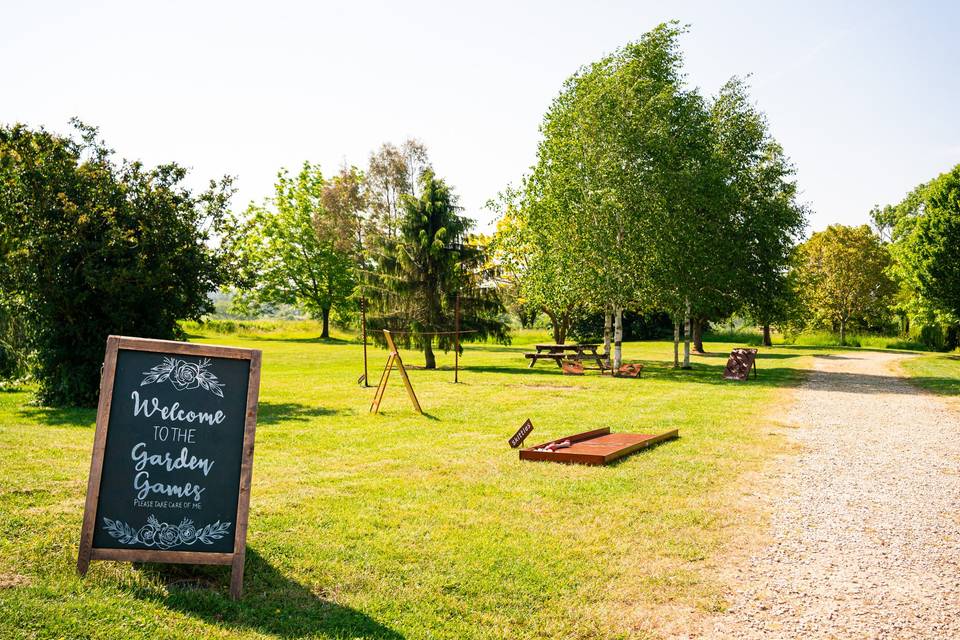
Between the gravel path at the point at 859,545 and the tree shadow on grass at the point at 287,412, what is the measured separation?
25.8ft

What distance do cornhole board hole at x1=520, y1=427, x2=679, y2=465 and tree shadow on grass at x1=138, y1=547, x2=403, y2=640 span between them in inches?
171

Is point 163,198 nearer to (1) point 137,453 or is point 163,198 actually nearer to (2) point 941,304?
(1) point 137,453

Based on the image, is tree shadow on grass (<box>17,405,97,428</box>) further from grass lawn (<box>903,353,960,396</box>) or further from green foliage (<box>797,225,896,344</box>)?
green foliage (<box>797,225,896,344</box>)

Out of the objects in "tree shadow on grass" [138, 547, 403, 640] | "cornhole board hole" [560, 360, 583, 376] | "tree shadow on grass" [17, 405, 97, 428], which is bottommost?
"tree shadow on grass" [17, 405, 97, 428]

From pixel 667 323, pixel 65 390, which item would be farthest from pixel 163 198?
pixel 667 323

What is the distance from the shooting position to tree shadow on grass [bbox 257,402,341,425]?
39.1ft

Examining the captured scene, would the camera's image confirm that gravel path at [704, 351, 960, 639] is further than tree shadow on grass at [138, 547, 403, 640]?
Yes

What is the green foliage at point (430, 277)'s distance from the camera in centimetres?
2617

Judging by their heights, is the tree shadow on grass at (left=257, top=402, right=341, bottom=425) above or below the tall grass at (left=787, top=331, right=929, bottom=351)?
below

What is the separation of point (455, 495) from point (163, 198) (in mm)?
10117

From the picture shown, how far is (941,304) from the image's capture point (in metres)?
33.4

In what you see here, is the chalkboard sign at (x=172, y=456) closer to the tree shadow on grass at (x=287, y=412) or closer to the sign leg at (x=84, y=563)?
the sign leg at (x=84, y=563)

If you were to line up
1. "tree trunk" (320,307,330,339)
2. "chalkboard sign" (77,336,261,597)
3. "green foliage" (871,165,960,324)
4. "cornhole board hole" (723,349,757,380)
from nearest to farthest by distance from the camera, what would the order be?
1. "chalkboard sign" (77,336,261,597)
2. "cornhole board hole" (723,349,757,380)
3. "green foliage" (871,165,960,324)
4. "tree trunk" (320,307,330,339)

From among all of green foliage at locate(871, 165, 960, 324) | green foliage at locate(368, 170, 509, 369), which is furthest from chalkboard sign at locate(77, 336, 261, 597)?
green foliage at locate(871, 165, 960, 324)
